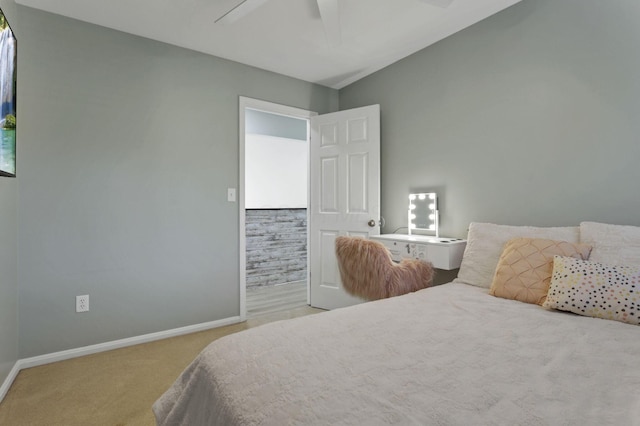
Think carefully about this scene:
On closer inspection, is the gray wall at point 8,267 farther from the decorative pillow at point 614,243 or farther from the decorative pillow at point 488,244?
the decorative pillow at point 614,243

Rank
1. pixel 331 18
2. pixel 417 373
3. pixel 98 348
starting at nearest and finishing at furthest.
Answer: pixel 417 373, pixel 331 18, pixel 98 348

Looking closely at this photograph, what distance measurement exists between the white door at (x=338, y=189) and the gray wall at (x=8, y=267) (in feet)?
8.11

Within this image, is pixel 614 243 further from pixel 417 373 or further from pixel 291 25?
pixel 291 25

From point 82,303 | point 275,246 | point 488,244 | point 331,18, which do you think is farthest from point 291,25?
point 275,246

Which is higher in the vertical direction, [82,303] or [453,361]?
[453,361]

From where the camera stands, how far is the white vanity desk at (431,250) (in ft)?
8.45

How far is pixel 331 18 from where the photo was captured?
221 cm

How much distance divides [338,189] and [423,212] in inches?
37.0

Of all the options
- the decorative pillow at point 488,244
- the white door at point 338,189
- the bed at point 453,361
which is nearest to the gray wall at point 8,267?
the bed at point 453,361

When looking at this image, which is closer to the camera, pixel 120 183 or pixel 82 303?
pixel 82 303

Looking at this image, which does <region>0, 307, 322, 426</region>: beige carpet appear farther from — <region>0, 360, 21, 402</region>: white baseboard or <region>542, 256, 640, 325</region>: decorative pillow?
<region>542, 256, 640, 325</region>: decorative pillow

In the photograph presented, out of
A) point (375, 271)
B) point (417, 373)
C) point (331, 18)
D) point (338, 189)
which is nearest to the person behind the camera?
point (417, 373)

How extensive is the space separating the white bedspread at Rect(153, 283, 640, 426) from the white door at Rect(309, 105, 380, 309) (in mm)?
1940

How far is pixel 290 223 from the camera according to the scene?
5.07m
